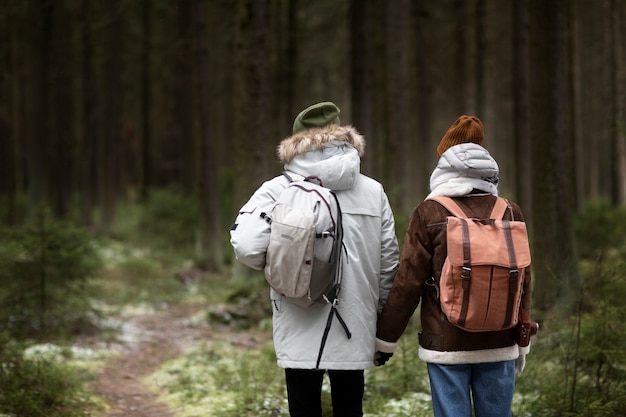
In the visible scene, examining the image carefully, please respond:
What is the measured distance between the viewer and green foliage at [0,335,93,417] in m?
5.36

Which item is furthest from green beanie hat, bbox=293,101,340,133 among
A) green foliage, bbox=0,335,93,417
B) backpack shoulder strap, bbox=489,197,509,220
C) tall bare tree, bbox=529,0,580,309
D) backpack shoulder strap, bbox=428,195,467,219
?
tall bare tree, bbox=529,0,580,309

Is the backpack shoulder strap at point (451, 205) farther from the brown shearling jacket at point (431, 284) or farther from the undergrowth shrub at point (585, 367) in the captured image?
the undergrowth shrub at point (585, 367)

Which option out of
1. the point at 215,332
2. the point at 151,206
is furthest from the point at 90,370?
the point at 151,206

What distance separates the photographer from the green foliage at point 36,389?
17.6 ft

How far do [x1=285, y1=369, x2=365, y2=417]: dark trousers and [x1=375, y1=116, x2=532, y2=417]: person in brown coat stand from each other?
0.42 m

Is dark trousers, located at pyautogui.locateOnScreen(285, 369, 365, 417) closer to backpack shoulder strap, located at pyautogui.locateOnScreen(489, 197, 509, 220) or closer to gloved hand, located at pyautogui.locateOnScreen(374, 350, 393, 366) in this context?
gloved hand, located at pyautogui.locateOnScreen(374, 350, 393, 366)

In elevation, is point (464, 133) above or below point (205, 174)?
above

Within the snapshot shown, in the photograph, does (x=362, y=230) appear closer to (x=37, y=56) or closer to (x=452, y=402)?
(x=452, y=402)

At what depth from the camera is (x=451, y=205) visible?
3590 mm

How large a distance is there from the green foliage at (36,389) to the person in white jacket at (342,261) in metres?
2.58

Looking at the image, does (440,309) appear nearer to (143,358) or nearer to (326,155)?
(326,155)

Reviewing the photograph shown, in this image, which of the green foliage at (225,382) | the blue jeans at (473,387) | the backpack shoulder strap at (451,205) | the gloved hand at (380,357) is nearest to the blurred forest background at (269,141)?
the green foliage at (225,382)

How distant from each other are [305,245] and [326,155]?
1.86 feet

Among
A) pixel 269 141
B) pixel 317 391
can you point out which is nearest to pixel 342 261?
pixel 317 391
